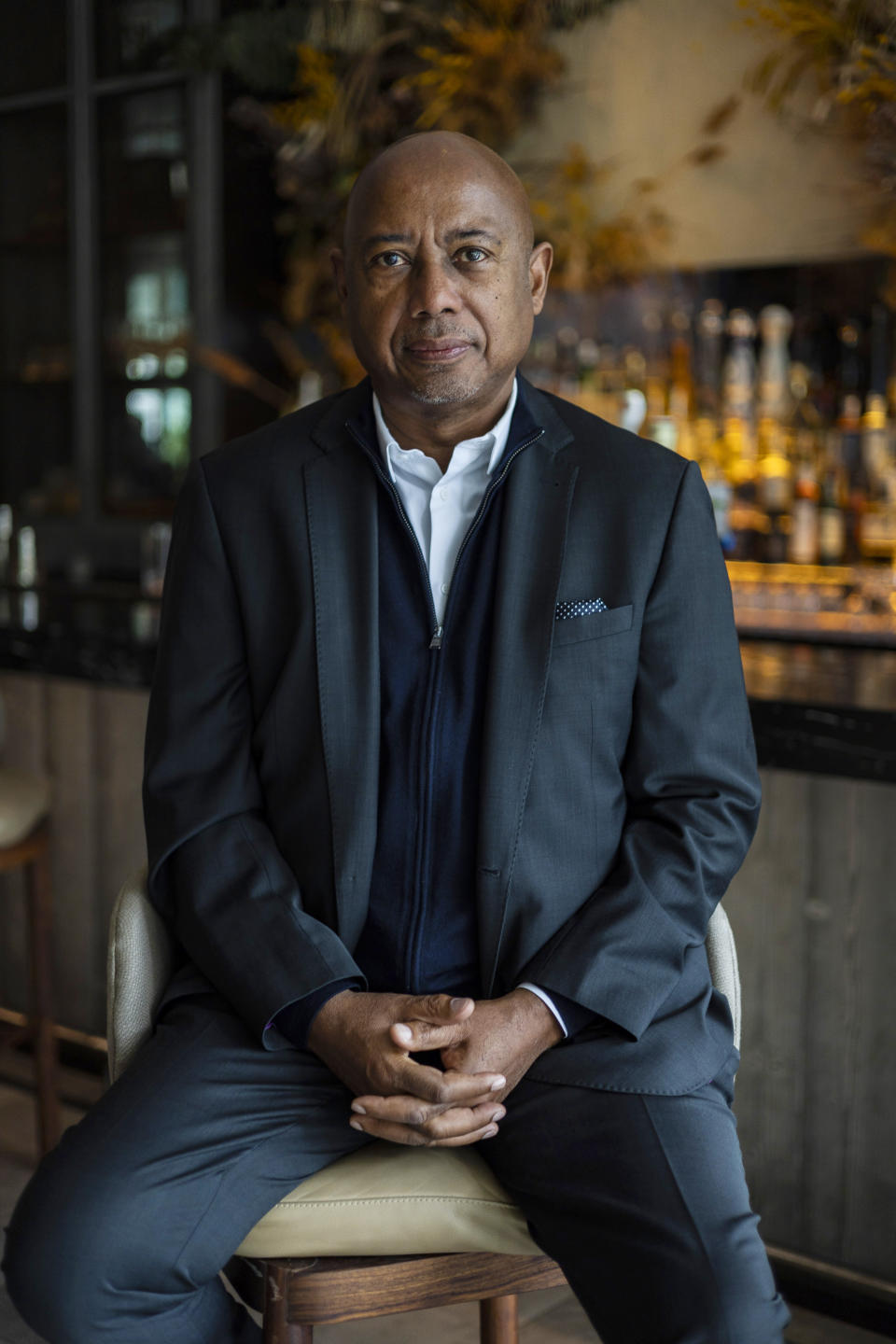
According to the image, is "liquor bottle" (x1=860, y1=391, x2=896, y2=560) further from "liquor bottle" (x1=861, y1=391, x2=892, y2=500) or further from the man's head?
the man's head

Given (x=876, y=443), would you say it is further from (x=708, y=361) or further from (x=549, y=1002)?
(x=549, y=1002)

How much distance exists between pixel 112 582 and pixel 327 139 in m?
1.47

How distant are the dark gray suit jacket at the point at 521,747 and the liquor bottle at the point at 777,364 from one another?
6.27 feet

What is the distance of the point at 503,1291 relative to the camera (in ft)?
4.24

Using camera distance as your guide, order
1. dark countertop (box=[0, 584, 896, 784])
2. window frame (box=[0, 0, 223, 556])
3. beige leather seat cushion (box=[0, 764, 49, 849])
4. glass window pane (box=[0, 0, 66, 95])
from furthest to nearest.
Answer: glass window pane (box=[0, 0, 66, 95])
window frame (box=[0, 0, 223, 556])
beige leather seat cushion (box=[0, 764, 49, 849])
dark countertop (box=[0, 584, 896, 784])

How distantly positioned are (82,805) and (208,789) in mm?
1340

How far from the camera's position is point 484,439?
1489 millimetres

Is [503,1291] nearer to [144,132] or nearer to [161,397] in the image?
[161,397]

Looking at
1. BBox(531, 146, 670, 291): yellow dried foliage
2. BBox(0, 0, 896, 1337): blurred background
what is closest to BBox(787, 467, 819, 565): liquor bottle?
BBox(0, 0, 896, 1337): blurred background

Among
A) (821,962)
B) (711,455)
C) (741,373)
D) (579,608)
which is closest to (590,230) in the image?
(741,373)

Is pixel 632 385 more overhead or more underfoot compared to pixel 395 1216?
more overhead

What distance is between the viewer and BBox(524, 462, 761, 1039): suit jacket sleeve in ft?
4.37

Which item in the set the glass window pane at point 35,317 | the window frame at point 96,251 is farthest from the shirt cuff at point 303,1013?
the glass window pane at point 35,317

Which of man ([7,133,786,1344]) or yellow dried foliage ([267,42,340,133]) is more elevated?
yellow dried foliage ([267,42,340,133])
